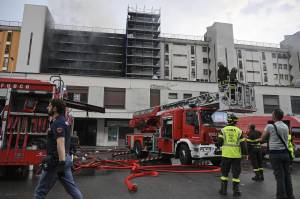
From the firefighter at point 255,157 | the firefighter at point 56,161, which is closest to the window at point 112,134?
the firefighter at point 255,157

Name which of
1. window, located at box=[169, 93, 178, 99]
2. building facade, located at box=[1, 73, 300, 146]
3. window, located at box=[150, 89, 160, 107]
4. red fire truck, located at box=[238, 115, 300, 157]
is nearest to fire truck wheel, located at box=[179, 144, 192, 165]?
red fire truck, located at box=[238, 115, 300, 157]

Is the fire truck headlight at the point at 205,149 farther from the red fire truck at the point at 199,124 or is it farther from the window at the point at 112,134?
the window at the point at 112,134

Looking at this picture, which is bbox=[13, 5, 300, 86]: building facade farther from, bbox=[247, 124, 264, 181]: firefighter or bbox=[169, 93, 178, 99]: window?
bbox=[247, 124, 264, 181]: firefighter

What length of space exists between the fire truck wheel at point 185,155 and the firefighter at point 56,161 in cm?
709

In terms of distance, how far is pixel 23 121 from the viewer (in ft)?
23.4

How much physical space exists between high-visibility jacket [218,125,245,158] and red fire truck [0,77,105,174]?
4666mm

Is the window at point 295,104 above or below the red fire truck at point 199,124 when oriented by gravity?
above

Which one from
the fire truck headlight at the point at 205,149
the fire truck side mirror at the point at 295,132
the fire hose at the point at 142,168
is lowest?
the fire hose at the point at 142,168

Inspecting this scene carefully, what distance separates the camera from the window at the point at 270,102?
33.8m

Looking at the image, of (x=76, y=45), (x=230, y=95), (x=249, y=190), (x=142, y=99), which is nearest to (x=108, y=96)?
(x=142, y=99)

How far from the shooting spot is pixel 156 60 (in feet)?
184

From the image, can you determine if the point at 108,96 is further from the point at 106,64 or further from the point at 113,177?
the point at 106,64

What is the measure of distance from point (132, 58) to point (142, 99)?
26.5 meters

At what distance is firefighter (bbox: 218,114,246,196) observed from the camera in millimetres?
5676
